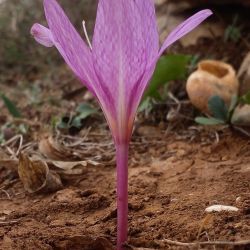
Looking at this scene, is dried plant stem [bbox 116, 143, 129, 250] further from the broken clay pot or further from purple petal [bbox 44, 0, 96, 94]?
the broken clay pot

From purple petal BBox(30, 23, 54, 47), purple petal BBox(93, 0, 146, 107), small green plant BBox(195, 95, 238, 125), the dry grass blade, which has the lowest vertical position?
the dry grass blade

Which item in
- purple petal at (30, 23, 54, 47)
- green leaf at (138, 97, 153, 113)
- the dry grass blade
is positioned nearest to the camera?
purple petal at (30, 23, 54, 47)

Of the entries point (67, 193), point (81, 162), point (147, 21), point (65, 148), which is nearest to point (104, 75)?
point (147, 21)

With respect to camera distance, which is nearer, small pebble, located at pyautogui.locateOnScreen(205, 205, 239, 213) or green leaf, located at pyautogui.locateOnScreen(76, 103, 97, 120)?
small pebble, located at pyautogui.locateOnScreen(205, 205, 239, 213)

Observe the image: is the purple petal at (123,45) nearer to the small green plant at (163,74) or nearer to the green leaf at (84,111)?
the small green plant at (163,74)

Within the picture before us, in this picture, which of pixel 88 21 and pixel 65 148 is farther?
pixel 88 21

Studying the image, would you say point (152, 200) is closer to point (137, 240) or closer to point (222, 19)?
point (137, 240)

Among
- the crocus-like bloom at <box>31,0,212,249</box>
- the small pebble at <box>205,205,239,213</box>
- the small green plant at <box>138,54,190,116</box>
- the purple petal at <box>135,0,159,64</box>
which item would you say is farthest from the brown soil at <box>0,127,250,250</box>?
the purple petal at <box>135,0,159,64</box>
